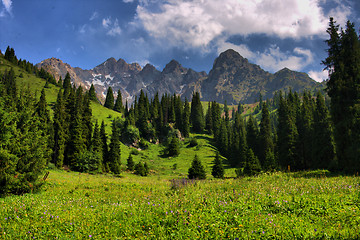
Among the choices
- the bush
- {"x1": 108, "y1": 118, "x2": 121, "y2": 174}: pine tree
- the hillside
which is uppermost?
the hillside

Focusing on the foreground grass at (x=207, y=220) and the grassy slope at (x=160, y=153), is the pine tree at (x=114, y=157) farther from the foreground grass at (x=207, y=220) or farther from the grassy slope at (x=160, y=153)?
the foreground grass at (x=207, y=220)

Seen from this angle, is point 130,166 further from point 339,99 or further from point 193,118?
point 193,118

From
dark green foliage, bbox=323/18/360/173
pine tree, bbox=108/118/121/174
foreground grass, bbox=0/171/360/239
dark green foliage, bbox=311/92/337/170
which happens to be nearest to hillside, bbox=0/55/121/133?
pine tree, bbox=108/118/121/174

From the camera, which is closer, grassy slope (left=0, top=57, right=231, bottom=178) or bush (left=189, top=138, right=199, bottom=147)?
grassy slope (left=0, top=57, right=231, bottom=178)

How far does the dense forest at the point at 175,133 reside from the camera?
554 inches

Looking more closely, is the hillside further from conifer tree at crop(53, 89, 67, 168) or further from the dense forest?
conifer tree at crop(53, 89, 67, 168)

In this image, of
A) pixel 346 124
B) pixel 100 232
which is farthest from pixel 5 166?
pixel 346 124

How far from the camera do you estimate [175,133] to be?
9881 cm

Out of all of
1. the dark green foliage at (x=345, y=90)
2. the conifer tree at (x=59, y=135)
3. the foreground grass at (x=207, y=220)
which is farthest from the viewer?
the conifer tree at (x=59, y=135)

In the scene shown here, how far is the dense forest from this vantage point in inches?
554

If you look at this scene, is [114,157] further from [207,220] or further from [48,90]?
[48,90]

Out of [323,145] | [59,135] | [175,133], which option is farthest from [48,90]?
[323,145]

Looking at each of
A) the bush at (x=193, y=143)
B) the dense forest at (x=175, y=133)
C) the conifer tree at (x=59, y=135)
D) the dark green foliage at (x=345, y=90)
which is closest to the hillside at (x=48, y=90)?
the dense forest at (x=175, y=133)

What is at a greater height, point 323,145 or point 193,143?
point 193,143
